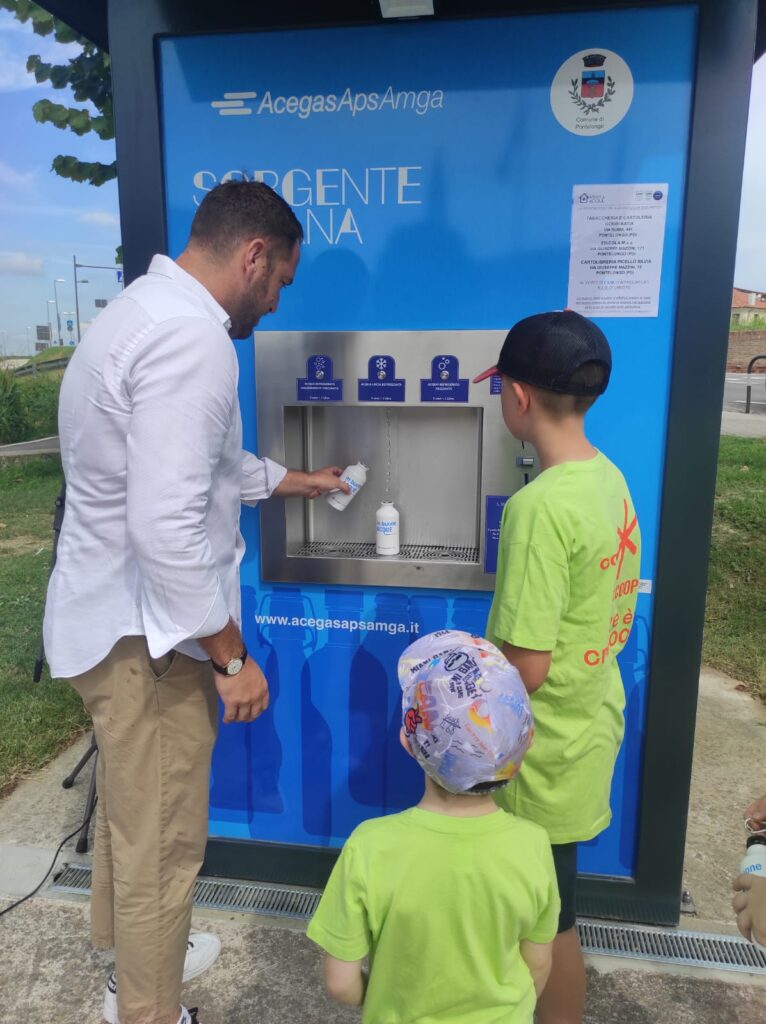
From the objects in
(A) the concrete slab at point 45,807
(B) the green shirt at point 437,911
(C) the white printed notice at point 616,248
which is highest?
(C) the white printed notice at point 616,248

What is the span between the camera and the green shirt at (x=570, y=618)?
147cm

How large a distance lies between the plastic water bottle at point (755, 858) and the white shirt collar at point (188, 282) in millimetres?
1465

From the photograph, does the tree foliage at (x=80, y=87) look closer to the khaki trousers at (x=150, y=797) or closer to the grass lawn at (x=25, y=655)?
the grass lawn at (x=25, y=655)

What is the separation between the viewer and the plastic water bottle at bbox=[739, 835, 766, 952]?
3.96 feet

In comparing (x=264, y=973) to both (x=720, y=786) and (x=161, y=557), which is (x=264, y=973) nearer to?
(x=161, y=557)

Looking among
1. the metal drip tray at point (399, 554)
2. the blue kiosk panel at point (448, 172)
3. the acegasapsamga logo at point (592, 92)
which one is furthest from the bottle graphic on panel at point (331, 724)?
the acegasapsamga logo at point (592, 92)

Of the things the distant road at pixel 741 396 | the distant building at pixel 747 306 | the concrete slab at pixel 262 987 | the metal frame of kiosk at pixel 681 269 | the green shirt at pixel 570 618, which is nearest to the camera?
the green shirt at pixel 570 618

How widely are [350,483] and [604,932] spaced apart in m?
1.57

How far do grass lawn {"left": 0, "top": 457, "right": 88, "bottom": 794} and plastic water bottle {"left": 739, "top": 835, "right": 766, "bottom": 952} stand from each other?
293 centimetres

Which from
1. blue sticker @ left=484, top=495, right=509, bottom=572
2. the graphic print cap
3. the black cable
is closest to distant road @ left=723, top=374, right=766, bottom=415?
blue sticker @ left=484, top=495, right=509, bottom=572

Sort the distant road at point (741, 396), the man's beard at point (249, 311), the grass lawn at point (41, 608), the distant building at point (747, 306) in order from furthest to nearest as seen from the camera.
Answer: the distant building at point (747, 306)
the distant road at point (741, 396)
the grass lawn at point (41, 608)
the man's beard at point (249, 311)

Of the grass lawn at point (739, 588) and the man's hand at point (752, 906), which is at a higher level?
the man's hand at point (752, 906)

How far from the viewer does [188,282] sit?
1.71 meters

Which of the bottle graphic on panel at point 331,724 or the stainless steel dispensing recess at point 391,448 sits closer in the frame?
the stainless steel dispensing recess at point 391,448
